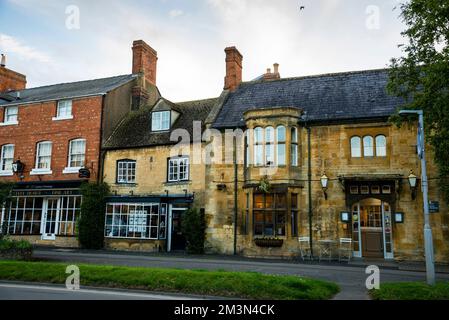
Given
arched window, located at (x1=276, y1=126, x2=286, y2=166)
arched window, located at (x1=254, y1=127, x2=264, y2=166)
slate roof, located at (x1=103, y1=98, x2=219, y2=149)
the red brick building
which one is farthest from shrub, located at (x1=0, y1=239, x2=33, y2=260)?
arched window, located at (x1=276, y1=126, x2=286, y2=166)

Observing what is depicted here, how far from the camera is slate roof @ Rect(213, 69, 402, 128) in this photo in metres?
20.7

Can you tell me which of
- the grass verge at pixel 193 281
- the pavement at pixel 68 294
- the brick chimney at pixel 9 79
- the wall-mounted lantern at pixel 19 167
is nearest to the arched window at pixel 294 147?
the grass verge at pixel 193 281

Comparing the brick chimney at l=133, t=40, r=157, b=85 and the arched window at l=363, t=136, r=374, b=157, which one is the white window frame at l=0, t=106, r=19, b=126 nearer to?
the brick chimney at l=133, t=40, r=157, b=85

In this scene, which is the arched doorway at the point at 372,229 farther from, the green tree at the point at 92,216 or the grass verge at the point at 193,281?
the green tree at the point at 92,216

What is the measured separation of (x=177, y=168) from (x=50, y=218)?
9302 millimetres

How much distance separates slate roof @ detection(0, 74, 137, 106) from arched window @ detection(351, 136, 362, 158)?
15.6 meters

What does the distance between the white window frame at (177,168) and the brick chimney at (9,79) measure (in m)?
19.4

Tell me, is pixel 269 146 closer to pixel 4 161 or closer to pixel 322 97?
pixel 322 97

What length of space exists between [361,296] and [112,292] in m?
6.44

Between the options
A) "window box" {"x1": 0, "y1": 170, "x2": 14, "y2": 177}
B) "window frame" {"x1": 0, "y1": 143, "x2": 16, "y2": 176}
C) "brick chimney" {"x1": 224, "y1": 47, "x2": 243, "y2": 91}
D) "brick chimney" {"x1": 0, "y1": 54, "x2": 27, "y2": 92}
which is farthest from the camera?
"brick chimney" {"x1": 0, "y1": 54, "x2": 27, "y2": 92}

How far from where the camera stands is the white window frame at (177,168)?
77.6ft

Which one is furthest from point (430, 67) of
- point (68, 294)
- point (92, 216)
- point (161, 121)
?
point (92, 216)

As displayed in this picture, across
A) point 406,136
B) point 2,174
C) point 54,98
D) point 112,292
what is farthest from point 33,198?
point 406,136
